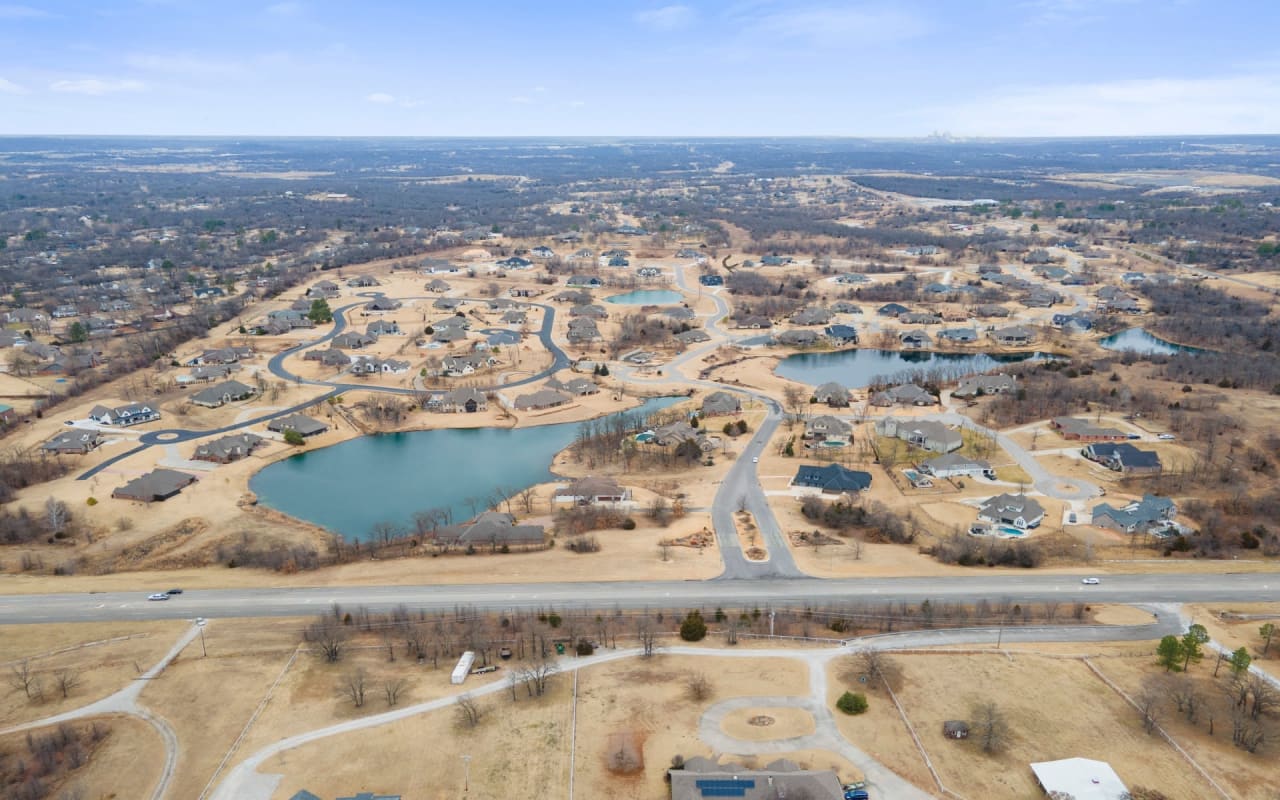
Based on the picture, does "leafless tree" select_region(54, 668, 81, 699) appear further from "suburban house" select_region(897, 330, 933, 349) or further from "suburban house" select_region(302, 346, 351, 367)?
"suburban house" select_region(897, 330, 933, 349)

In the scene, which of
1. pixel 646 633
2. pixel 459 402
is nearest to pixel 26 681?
pixel 646 633

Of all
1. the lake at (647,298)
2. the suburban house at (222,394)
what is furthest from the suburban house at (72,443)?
the lake at (647,298)

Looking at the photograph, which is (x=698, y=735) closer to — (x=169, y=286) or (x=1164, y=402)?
(x=1164, y=402)

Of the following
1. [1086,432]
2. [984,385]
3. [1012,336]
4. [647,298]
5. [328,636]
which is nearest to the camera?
[328,636]

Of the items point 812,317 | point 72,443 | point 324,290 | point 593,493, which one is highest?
point 324,290

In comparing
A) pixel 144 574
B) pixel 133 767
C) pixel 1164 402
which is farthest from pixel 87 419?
pixel 1164 402

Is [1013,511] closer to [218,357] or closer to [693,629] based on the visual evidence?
[693,629]
